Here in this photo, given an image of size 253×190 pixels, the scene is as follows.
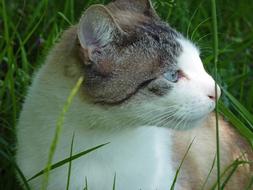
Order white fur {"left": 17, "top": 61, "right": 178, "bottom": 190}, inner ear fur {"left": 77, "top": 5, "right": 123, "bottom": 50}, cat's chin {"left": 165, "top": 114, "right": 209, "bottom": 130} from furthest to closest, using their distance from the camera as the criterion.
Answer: white fur {"left": 17, "top": 61, "right": 178, "bottom": 190} → cat's chin {"left": 165, "top": 114, "right": 209, "bottom": 130} → inner ear fur {"left": 77, "top": 5, "right": 123, "bottom": 50}

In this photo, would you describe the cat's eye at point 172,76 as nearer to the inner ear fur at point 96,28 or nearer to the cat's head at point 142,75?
the cat's head at point 142,75

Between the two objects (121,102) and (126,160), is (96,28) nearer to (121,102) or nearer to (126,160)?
(121,102)

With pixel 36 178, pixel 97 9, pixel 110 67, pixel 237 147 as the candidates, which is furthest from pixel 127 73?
pixel 237 147

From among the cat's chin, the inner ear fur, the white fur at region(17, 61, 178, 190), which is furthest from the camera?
the white fur at region(17, 61, 178, 190)

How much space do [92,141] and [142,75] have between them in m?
0.32

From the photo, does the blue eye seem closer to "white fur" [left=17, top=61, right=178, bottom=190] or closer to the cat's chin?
the cat's chin

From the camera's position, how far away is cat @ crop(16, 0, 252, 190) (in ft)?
8.22

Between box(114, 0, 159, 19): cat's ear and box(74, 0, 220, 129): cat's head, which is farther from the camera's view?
box(114, 0, 159, 19): cat's ear

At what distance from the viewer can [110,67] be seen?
2.54 m

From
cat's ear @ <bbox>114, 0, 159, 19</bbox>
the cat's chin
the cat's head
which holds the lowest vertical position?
the cat's chin

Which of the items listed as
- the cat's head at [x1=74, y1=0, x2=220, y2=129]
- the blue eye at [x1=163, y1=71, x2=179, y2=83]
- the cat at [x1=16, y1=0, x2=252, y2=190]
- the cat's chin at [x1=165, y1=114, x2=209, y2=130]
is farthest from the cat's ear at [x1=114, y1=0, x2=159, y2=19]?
the cat's chin at [x1=165, y1=114, x2=209, y2=130]

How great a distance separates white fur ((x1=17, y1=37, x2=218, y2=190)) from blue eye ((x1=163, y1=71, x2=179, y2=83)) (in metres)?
0.03

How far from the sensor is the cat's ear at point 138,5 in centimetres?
281

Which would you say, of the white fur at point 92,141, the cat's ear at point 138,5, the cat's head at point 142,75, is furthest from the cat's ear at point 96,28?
the cat's ear at point 138,5
